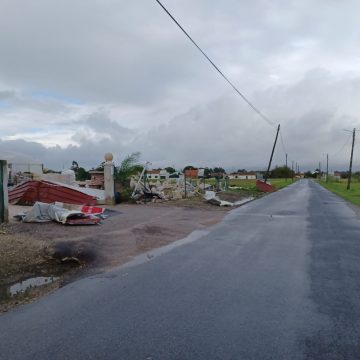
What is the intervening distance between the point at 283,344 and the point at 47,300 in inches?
134

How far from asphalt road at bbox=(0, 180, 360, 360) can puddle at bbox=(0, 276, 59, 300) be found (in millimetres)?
651

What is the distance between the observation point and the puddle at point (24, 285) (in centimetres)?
666

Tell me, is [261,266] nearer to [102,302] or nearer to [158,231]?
[102,302]

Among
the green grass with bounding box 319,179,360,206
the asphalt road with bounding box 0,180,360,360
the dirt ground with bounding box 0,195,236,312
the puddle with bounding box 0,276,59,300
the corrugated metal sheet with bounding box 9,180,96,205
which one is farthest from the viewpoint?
A: the green grass with bounding box 319,179,360,206

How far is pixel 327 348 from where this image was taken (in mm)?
4398

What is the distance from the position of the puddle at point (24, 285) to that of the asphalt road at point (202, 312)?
651 mm

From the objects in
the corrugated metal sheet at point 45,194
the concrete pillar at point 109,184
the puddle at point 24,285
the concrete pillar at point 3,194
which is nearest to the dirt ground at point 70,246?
the puddle at point 24,285

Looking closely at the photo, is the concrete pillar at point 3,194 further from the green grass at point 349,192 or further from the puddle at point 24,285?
the green grass at point 349,192

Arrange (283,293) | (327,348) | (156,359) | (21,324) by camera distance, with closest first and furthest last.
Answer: (156,359) < (327,348) < (21,324) < (283,293)

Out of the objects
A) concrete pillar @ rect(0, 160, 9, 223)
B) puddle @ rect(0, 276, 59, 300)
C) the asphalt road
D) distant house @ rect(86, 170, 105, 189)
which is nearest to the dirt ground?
puddle @ rect(0, 276, 59, 300)

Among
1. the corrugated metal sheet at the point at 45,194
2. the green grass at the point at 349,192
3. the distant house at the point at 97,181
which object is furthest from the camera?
the green grass at the point at 349,192

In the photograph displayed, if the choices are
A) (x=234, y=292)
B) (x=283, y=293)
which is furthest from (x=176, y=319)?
(x=283, y=293)

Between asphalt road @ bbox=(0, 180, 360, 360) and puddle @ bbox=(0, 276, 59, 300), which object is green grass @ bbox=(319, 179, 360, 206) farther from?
puddle @ bbox=(0, 276, 59, 300)

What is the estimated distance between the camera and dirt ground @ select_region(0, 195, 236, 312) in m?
7.86
